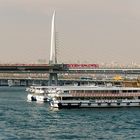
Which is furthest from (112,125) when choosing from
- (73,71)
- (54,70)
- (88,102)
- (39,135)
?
(73,71)

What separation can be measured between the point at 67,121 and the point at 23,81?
433 feet

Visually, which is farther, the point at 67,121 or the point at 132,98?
the point at 132,98

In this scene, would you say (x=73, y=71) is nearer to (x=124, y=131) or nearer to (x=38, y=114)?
(x=38, y=114)

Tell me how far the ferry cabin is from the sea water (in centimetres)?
168

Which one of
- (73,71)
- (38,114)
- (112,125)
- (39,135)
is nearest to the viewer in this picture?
(39,135)

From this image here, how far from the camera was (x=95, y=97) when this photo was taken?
64.4 metres

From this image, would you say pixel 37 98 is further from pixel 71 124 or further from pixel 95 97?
pixel 71 124

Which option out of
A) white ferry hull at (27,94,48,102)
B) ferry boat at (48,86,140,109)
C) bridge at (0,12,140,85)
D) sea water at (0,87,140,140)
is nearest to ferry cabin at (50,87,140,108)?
ferry boat at (48,86,140,109)

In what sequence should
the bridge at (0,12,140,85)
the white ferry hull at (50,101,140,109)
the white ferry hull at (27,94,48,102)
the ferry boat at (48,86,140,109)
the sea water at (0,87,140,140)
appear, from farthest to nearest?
the bridge at (0,12,140,85) → the white ferry hull at (27,94,48,102) → the ferry boat at (48,86,140,109) → the white ferry hull at (50,101,140,109) → the sea water at (0,87,140,140)

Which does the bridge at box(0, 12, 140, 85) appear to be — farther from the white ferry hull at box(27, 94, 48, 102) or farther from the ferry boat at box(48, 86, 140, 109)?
the ferry boat at box(48, 86, 140, 109)

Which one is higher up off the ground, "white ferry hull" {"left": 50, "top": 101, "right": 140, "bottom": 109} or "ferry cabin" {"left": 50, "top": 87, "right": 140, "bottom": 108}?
"ferry cabin" {"left": 50, "top": 87, "right": 140, "bottom": 108}

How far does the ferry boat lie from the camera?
63406mm

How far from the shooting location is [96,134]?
138 ft

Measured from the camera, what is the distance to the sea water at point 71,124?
4125 centimetres
